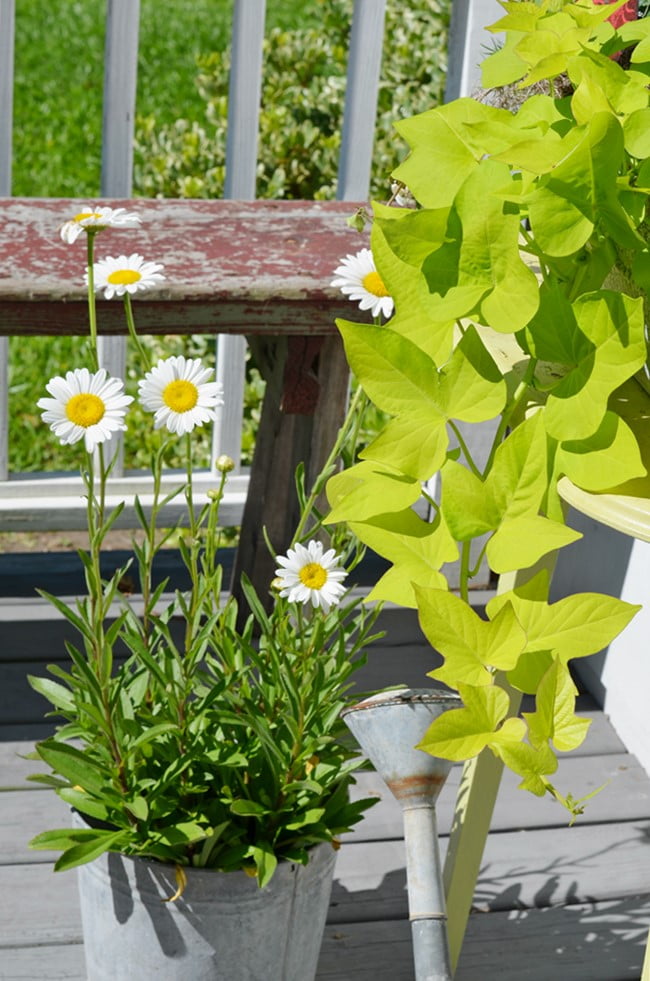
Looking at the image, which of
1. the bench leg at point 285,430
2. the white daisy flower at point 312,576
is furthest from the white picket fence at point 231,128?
the white daisy flower at point 312,576

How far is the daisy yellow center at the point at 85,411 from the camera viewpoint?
3.49ft

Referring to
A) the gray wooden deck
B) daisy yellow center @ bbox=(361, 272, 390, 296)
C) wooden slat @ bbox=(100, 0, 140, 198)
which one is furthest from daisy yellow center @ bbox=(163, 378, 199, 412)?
wooden slat @ bbox=(100, 0, 140, 198)

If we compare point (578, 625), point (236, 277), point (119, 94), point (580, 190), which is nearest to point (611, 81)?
point (580, 190)

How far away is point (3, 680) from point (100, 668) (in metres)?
1.06

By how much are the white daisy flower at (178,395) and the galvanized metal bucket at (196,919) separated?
50 cm

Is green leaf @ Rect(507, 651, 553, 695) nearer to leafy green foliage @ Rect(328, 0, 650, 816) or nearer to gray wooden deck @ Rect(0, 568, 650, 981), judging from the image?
leafy green foliage @ Rect(328, 0, 650, 816)

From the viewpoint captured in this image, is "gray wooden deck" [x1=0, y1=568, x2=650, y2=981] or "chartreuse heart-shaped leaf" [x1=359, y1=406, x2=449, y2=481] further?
"gray wooden deck" [x1=0, y1=568, x2=650, y2=981]

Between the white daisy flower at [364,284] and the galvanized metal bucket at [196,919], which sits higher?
the white daisy flower at [364,284]

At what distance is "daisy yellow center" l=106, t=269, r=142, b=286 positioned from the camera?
1.17 metres

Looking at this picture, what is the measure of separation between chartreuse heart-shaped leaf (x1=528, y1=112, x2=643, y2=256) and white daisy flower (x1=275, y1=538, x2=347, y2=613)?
0.55 metres

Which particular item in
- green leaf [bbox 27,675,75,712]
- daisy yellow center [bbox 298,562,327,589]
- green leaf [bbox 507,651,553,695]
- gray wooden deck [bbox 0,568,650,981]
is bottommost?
gray wooden deck [bbox 0,568,650,981]

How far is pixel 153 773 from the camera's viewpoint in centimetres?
137

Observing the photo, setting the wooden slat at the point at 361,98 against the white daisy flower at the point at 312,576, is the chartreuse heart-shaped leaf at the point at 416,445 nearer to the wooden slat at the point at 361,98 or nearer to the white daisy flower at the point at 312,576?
the white daisy flower at the point at 312,576

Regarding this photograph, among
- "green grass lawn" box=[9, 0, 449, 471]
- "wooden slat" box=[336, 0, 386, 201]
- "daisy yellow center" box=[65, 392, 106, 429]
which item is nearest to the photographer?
"daisy yellow center" box=[65, 392, 106, 429]
